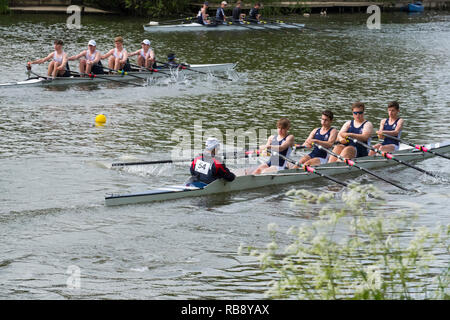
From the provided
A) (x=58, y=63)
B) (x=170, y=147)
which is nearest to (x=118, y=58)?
(x=58, y=63)

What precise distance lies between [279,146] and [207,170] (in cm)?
193

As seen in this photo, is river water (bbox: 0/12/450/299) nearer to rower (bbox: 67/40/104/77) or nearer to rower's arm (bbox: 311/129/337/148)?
rower (bbox: 67/40/104/77)

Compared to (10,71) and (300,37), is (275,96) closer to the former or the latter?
(10,71)

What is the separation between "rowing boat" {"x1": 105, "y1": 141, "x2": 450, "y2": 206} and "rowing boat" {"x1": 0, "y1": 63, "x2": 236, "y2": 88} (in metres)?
11.4

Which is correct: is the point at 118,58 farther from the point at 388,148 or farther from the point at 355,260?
the point at 355,260

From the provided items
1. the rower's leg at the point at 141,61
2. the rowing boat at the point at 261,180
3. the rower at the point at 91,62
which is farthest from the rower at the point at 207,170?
the rower's leg at the point at 141,61

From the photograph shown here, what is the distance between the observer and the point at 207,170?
1380 centimetres

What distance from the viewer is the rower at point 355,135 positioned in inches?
619

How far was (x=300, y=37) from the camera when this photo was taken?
125 ft

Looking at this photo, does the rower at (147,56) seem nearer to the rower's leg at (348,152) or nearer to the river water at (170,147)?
the river water at (170,147)

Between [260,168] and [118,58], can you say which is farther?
[118,58]

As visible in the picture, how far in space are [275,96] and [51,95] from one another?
779cm
